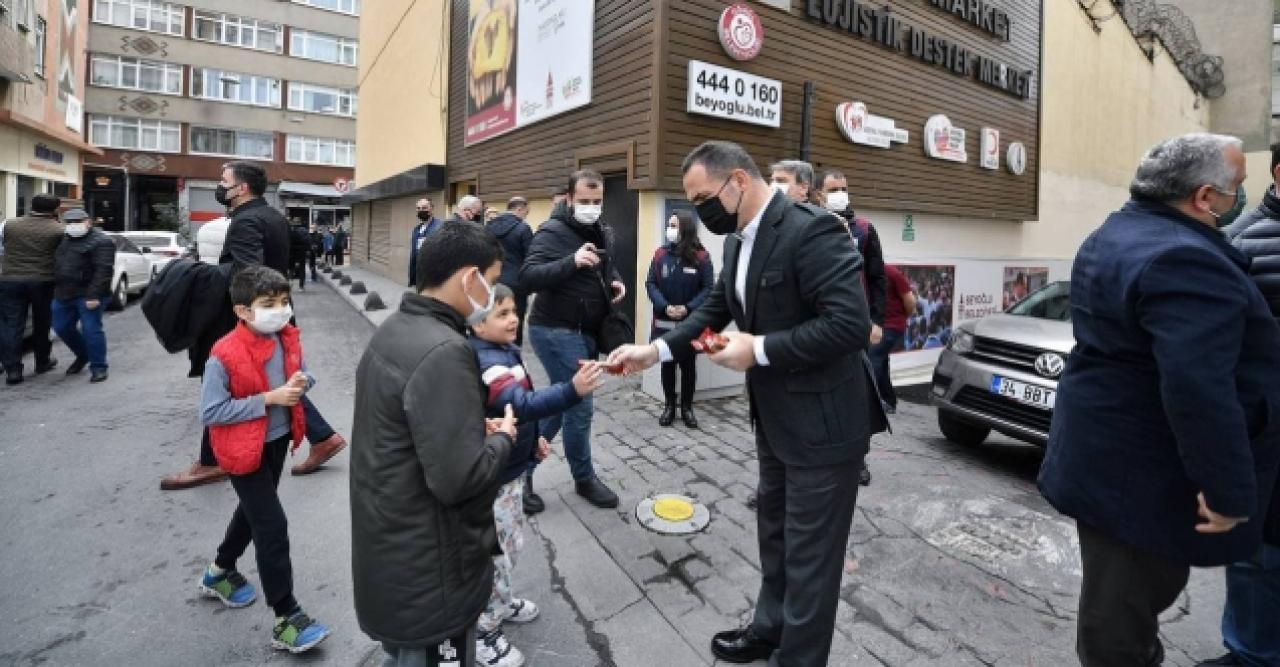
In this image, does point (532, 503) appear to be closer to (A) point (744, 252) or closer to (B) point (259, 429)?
(B) point (259, 429)

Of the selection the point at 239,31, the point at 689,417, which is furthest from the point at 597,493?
the point at 239,31

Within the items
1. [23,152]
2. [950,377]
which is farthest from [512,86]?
[23,152]

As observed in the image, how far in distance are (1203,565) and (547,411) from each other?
2101mm

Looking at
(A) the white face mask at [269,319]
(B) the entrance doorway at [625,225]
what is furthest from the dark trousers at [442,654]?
(B) the entrance doorway at [625,225]

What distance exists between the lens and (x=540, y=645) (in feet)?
9.02

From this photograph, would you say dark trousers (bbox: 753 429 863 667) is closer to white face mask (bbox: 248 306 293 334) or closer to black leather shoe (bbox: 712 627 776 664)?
black leather shoe (bbox: 712 627 776 664)

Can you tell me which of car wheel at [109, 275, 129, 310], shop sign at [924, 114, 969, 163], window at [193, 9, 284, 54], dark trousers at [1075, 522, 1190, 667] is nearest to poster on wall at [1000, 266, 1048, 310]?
shop sign at [924, 114, 969, 163]

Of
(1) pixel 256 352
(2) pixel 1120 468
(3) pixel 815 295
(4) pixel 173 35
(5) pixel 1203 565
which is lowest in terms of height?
(5) pixel 1203 565

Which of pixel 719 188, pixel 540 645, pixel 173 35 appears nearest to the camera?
pixel 719 188

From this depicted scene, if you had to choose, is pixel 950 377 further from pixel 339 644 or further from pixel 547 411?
pixel 339 644

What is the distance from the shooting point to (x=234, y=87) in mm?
35719

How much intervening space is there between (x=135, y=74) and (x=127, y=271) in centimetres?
2810

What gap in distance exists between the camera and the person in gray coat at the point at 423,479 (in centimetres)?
177

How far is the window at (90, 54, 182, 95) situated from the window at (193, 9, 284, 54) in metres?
2.56
